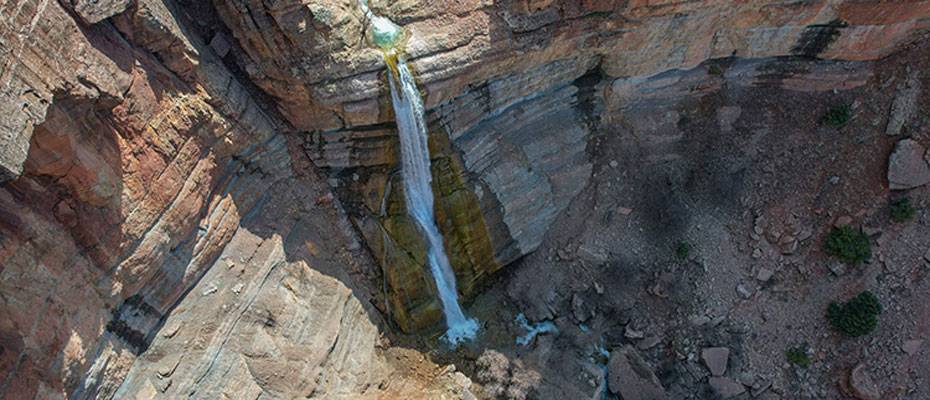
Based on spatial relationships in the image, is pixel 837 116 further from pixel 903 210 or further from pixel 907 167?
pixel 903 210

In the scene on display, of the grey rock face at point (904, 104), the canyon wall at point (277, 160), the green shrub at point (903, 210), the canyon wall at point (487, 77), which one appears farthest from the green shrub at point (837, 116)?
the green shrub at point (903, 210)

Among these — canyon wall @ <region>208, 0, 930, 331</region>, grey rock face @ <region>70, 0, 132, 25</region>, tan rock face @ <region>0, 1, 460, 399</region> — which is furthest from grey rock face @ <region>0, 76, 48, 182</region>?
canyon wall @ <region>208, 0, 930, 331</region>

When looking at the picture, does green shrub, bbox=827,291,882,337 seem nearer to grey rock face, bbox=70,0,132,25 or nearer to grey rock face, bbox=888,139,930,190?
grey rock face, bbox=888,139,930,190

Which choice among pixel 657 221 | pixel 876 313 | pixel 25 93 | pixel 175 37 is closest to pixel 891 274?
pixel 876 313

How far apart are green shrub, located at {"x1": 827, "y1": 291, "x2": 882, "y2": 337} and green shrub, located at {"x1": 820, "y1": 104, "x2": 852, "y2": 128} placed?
4.25 metres

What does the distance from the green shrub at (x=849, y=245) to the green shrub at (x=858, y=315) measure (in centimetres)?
88

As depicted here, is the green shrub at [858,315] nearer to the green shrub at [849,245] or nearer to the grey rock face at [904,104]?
the green shrub at [849,245]

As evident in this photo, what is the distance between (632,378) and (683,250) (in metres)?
3.67

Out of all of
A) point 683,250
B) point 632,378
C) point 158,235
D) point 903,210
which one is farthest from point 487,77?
point 903,210

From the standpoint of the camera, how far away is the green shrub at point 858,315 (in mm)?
13961

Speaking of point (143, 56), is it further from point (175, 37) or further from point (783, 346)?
point (783, 346)

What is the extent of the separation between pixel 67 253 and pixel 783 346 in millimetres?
15515

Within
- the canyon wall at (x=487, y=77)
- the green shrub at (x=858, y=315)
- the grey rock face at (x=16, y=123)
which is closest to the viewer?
the grey rock face at (x=16, y=123)

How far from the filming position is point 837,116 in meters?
14.8
